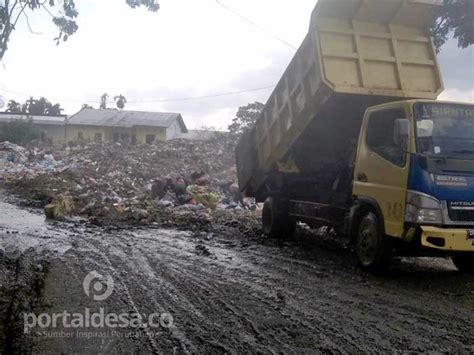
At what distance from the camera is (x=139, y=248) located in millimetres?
7836

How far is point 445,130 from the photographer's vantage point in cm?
585

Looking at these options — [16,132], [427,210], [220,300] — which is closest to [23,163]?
[16,132]

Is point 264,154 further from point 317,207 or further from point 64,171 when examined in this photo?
point 64,171

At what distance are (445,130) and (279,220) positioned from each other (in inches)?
162

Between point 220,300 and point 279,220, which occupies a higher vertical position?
point 279,220

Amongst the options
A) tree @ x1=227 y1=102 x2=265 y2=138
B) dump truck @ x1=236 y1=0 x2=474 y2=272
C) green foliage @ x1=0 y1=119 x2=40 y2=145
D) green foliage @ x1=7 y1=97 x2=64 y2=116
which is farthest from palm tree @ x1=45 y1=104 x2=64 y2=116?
dump truck @ x1=236 y1=0 x2=474 y2=272

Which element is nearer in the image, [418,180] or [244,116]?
[418,180]

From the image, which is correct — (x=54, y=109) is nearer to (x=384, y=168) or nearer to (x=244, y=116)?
(x=244, y=116)

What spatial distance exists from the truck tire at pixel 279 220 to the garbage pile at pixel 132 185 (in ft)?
6.34

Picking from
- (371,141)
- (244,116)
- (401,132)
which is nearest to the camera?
(401,132)

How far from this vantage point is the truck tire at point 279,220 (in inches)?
367

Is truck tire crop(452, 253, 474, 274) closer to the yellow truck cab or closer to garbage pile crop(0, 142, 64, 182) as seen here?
the yellow truck cab

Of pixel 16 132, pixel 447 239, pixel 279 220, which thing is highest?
pixel 16 132

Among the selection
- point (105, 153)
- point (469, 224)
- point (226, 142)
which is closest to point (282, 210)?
point (469, 224)
